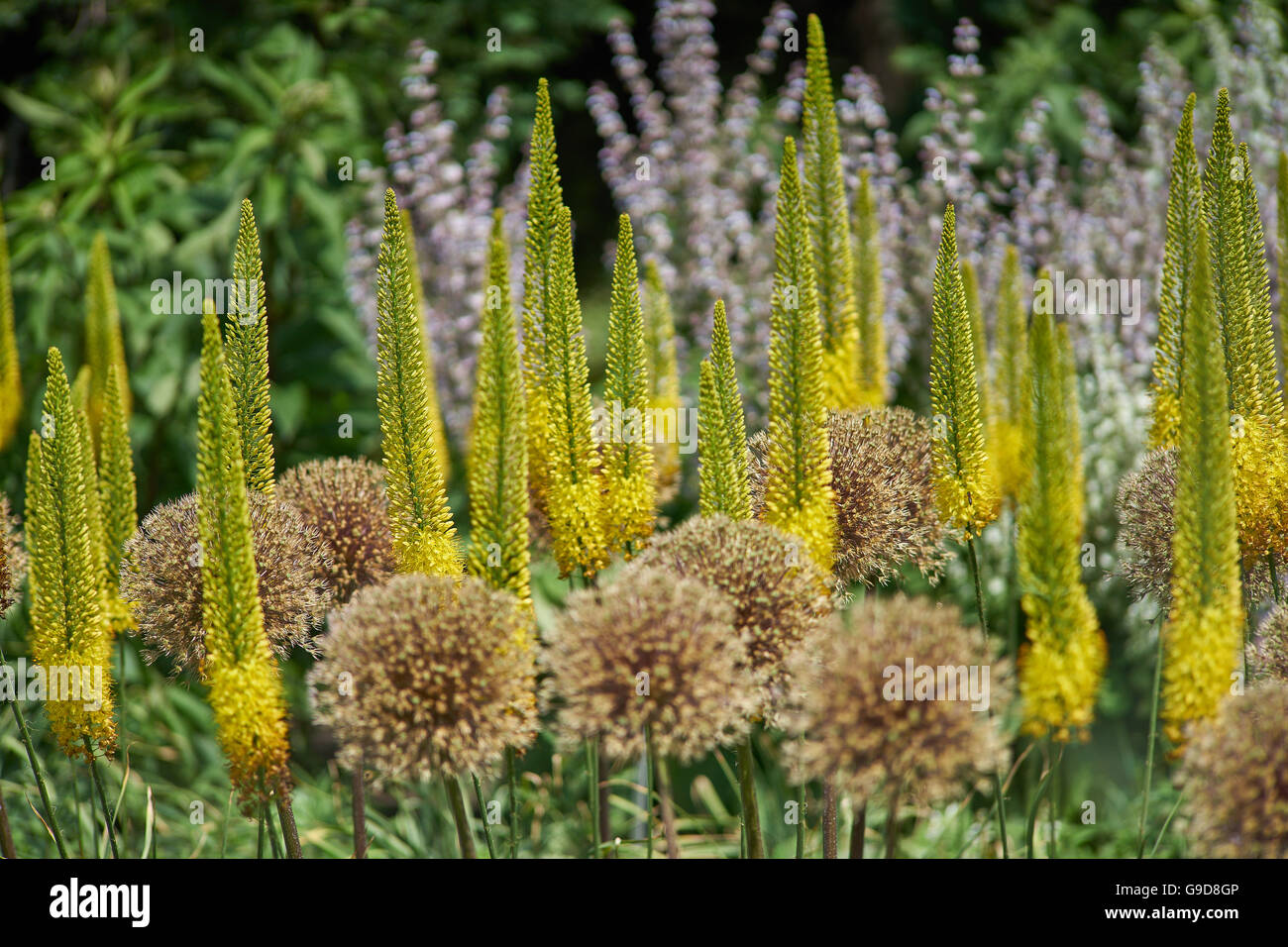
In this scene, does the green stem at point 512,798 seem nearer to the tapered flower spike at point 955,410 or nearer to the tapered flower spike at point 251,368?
the tapered flower spike at point 251,368

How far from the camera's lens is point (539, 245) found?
A: 1302 millimetres

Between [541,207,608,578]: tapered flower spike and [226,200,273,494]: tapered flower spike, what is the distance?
0.38 m

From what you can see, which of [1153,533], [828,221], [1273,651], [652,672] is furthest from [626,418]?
Result: [1273,651]

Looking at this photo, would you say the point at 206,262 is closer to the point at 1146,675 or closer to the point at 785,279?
the point at 785,279

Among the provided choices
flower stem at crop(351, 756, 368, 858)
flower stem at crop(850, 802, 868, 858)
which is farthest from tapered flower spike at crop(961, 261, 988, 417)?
flower stem at crop(351, 756, 368, 858)

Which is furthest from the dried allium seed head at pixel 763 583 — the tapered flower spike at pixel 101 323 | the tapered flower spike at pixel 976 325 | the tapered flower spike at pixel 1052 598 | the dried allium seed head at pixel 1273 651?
the tapered flower spike at pixel 101 323

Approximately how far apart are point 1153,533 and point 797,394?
23.7 inches

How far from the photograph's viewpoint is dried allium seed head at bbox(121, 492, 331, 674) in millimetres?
1470

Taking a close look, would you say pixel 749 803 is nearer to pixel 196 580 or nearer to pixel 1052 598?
pixel 1052 598

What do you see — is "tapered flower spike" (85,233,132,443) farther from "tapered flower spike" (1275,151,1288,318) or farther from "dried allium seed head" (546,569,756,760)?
"tapered flower spike" (1275,151,1288,318)

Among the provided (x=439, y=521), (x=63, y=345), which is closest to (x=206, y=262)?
(x=63, y=345)

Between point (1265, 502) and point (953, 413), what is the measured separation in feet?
1.55

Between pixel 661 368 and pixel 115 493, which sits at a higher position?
pixel 661 368

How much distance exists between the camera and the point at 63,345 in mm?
3367
